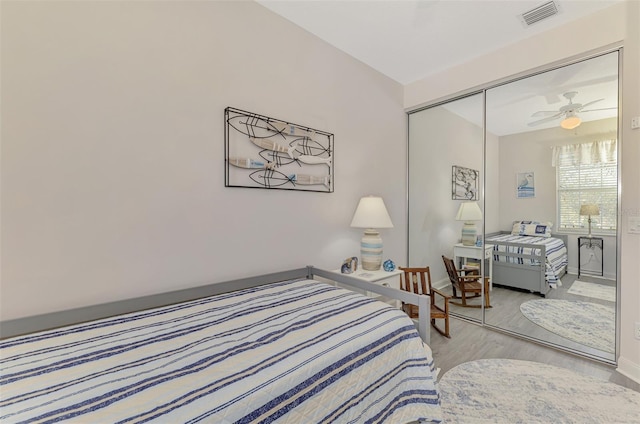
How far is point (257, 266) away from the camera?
2080mm

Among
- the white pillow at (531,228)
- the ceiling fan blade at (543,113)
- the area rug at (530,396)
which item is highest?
the ceiling fan blade at (543,113)

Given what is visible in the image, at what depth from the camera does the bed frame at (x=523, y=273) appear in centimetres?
258

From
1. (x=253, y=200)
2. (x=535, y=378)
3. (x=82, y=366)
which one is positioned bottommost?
(x=535, y=378)

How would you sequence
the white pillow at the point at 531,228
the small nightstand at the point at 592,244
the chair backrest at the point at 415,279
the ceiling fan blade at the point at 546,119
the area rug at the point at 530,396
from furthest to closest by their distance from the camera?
the chair backrest at the point at 415,279, the white pillow at the point at 531,228, the ceiling fan blade at the point at 546,119, the small nightstand at the point at 592,244, the area rug at the point at 530,396

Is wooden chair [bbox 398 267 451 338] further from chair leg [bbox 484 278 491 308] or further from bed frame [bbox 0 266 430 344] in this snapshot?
bed frame [bbox 0 266 430 344]

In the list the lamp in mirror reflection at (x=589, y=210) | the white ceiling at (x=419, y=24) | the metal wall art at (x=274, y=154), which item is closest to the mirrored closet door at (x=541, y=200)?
the lamp in mirror reflection at (x=589, y=210)

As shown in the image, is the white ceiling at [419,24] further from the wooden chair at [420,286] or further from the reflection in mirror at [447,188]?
the wooden chair at [420,286]

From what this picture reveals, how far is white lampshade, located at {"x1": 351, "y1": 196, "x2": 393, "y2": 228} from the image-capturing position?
2465 millimetres

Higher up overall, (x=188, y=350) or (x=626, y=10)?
(x=626, y=10)

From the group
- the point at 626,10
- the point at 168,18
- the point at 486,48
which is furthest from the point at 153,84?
the point at 626,10

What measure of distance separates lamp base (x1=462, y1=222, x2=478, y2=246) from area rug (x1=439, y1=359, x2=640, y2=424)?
117 cm

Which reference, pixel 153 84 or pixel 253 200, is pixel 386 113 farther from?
pixel 153 84

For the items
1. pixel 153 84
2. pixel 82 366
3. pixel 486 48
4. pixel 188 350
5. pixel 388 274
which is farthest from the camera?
pixel 486 48

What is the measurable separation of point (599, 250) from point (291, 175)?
257 cm
